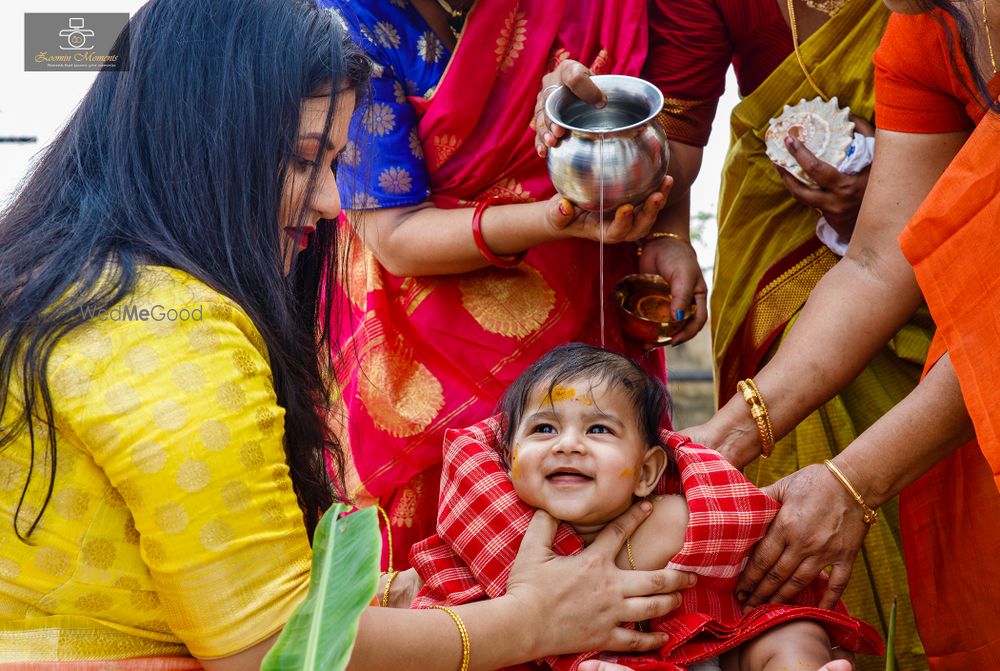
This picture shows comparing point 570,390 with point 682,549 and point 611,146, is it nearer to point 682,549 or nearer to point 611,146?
point 682,549

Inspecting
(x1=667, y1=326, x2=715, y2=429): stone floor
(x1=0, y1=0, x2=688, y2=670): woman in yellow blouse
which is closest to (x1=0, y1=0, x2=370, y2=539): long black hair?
(x1=0, y1=0, x2=688, y2=670): woman in yellow blouse

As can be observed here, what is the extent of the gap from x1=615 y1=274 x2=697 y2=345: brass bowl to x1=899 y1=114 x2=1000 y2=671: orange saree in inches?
28.0

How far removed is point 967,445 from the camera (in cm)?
228

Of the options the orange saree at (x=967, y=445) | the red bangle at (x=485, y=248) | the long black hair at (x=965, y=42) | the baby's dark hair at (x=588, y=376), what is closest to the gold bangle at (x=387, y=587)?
the baby's dark hair at (x=588, y=376)

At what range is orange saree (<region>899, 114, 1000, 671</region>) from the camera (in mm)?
1910

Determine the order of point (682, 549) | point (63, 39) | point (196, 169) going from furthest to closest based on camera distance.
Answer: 1. point (63, 39)
2. point (682, 549)
3. point (196, 169)

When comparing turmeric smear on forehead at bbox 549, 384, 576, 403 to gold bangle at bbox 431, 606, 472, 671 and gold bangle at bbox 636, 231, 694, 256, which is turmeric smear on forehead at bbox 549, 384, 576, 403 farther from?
gold bangle at bbox 636, 231, 694, 256

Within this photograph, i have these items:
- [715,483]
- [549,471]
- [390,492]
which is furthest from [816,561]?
[390,492]

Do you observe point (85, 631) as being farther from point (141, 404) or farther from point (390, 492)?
point (390, 492)

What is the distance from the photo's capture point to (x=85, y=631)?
65.3 inches

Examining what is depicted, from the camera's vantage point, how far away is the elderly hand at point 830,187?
8.81 feet

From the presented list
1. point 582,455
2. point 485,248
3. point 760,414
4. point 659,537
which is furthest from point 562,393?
point 485,248

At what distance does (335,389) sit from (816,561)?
4.53ft

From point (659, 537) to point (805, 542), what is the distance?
27 cm
